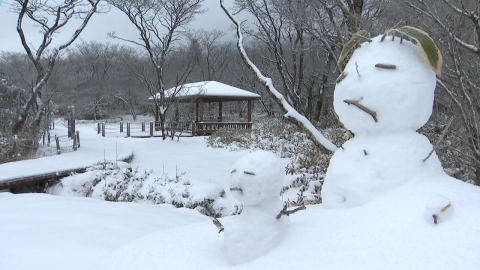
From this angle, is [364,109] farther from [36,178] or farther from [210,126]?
[210,126]

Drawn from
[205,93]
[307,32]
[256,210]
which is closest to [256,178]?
[256,210]

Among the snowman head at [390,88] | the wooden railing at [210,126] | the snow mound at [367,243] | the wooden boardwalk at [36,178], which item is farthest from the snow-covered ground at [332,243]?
the wooden railing at [210,126]

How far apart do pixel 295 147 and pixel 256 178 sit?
881 cm

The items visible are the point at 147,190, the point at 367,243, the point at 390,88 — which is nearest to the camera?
the point at 367,243

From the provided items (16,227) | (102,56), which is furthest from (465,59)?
(102,56)

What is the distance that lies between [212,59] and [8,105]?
84.4 ft

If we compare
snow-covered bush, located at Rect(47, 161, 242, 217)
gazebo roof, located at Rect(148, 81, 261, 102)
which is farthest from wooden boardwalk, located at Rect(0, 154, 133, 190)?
gazebo roof, located at Rect(148, 81, 261, 102)

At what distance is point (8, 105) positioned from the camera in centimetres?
1228

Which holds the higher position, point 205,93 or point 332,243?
point 205,93

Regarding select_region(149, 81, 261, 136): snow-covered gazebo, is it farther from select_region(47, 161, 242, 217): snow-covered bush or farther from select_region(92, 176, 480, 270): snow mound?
select_region(92, 176, 480, 270): snow mound

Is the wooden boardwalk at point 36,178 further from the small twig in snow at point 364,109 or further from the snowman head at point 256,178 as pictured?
the small twig in snow at point 364,109

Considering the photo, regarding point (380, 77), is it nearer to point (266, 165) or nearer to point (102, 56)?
point (266, 165)

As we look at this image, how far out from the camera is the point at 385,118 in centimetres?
183

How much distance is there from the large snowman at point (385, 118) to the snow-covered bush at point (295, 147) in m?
2.74
